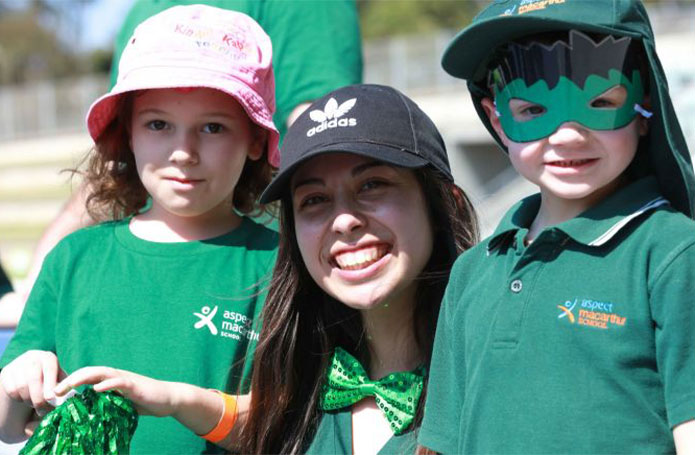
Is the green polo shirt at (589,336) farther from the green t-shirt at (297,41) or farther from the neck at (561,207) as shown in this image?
the green t-shirt at (297,41)

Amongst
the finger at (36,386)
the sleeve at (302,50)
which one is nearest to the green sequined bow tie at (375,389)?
the finger at (36,386)

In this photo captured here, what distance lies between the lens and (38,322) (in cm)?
262

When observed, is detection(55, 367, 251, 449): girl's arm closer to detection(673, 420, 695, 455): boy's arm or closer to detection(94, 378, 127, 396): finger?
detection(94, 378, 127, 396): finger

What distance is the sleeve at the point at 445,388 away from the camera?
2.06 metres

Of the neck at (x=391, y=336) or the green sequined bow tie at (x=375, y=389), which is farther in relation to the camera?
the neck at (x=391, y=336)

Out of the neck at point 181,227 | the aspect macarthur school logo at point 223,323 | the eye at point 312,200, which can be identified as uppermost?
the eye at point 312,200

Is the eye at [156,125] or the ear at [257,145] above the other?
the eye at [156,125]

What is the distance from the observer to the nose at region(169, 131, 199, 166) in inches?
103

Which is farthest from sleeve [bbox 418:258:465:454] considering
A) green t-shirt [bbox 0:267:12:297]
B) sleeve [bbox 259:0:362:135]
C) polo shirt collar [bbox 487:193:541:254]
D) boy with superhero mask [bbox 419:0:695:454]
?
green t-shirt [bbox 0:267:12:297]

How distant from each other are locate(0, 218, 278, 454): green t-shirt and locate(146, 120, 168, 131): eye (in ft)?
1.03

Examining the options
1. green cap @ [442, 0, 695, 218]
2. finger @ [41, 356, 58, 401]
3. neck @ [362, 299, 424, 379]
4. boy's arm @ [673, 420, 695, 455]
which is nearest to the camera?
boy's arm @ [673, 420, 695, 455]

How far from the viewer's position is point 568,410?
5.90 feet

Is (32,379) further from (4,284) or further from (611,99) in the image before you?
(611,99)

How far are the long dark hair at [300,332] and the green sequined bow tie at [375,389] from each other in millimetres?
38
